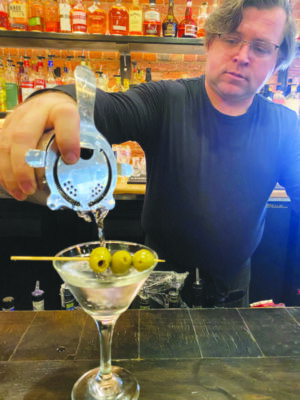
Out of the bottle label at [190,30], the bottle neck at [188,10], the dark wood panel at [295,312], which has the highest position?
the bottle neck at [188,10]

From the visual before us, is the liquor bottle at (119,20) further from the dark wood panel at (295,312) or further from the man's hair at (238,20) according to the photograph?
the dark wood panel at (295,312)

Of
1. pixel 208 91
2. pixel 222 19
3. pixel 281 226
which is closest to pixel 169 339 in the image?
pixel 208 91

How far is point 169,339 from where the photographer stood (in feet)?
2.77

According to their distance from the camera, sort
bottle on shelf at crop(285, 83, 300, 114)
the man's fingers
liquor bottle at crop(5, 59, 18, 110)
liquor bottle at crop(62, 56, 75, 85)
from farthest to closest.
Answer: bottle on shelf at crop(285, 83, 300, 114)
liquor bottle at crop(62, 56, 75, 85)
liquor bottle at crop(5, 59, 18, 110)
the man's fingers

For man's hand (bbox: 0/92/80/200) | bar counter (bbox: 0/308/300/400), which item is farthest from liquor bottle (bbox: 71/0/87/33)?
bar counter (bbox: 0/308/300/400)

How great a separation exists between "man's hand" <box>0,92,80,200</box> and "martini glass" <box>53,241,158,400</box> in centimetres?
18

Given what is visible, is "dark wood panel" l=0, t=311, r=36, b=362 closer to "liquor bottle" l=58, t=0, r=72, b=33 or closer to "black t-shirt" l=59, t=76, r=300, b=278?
"black t-shirt" l=59, t=76, r=300, b=278

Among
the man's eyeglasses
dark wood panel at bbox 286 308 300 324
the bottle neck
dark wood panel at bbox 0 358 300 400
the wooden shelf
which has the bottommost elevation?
dark wood panel at bbox 286 308 300 324

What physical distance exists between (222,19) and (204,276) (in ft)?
3.43

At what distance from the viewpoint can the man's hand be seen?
0.55 meters

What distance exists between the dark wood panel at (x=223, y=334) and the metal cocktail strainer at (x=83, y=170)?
0.47 m

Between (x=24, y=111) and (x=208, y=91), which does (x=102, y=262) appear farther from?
(x=208, y=91)

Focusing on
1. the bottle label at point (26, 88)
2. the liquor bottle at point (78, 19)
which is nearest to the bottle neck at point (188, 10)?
Answer: the liquor bottle at point (78, 19)

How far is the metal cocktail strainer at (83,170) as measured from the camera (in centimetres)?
57
